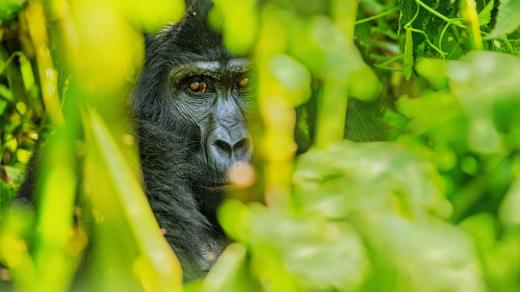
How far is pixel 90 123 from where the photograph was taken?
1097mm

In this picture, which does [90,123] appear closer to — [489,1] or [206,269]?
[489,1]

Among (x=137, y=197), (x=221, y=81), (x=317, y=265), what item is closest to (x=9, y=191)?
(x=221, y=81)

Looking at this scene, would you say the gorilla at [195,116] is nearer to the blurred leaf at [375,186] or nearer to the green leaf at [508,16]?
the green leaf at [508,16]

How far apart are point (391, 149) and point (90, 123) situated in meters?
0.35

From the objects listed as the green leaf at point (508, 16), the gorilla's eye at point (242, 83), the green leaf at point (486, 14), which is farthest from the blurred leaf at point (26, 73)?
the green leaf at point (508, 16)

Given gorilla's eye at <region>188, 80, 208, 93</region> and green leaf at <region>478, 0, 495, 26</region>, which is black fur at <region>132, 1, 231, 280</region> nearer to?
gorilla's eye at <region>188, 80, 208, 93</region>

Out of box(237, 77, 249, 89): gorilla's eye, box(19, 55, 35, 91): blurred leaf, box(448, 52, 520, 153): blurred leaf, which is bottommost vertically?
box(19, 55, 35, 91): blurred leaf

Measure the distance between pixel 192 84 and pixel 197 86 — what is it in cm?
2

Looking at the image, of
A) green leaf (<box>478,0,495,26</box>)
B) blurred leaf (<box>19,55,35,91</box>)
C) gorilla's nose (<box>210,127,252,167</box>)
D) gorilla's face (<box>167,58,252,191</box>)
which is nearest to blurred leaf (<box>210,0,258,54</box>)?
green leaf (<box>478,0,495,26</box>)

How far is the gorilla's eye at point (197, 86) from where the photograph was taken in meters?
3.15

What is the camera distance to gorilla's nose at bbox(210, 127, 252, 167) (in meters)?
2.76

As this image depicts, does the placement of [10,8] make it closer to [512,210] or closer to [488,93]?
[488,93]

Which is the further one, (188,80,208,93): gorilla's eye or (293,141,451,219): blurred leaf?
(188,80,208,93): gorilla's eye

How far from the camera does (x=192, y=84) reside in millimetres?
3154
